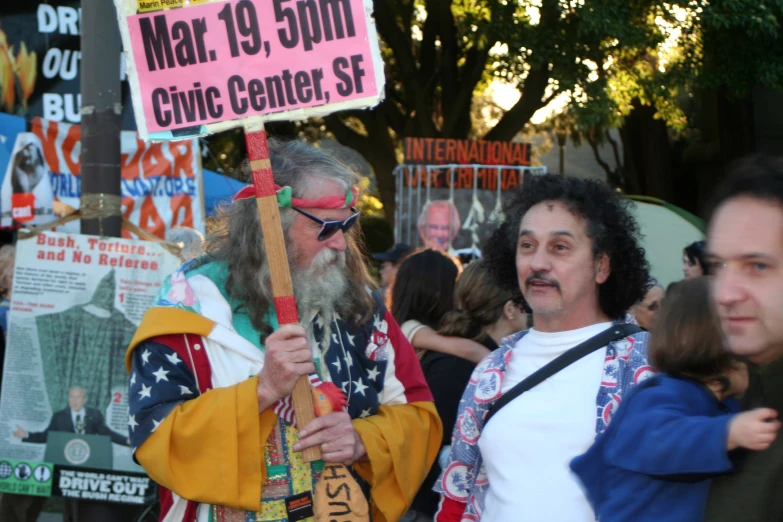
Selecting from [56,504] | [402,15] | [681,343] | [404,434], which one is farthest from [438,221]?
[681,343]

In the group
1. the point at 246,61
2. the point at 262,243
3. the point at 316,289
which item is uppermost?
the point at 246,61

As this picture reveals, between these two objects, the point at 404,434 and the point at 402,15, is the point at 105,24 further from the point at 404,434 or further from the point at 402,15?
the point at 402,15

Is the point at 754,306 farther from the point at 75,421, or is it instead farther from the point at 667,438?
the point at 75,421

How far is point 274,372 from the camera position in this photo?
108 inches

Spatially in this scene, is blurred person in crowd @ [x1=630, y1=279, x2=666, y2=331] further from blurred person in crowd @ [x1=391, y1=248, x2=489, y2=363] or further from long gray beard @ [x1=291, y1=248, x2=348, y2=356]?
long gray beard @ [x1=291, y1=248, x2=348, y2=356]

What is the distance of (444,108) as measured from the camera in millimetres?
15477

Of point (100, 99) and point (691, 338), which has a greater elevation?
point (100, 99)

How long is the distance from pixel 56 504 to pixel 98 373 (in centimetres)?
390

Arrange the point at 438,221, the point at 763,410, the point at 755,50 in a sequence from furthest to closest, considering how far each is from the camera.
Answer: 1. the point at 755,50
2. the point at 438,221
3. the point at 763,410

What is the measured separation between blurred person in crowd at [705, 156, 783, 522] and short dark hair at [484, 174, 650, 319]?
1.20m

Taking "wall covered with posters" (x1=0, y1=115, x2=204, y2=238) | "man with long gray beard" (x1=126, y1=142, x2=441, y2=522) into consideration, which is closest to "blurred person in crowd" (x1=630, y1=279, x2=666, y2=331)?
"man with long gray beard" (x1=126, y1=142, x2=441, y2=522)

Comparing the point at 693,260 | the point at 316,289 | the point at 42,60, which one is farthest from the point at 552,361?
the point at 42,60

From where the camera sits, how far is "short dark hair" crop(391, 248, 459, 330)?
4570mm

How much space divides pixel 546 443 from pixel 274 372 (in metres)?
0.76
